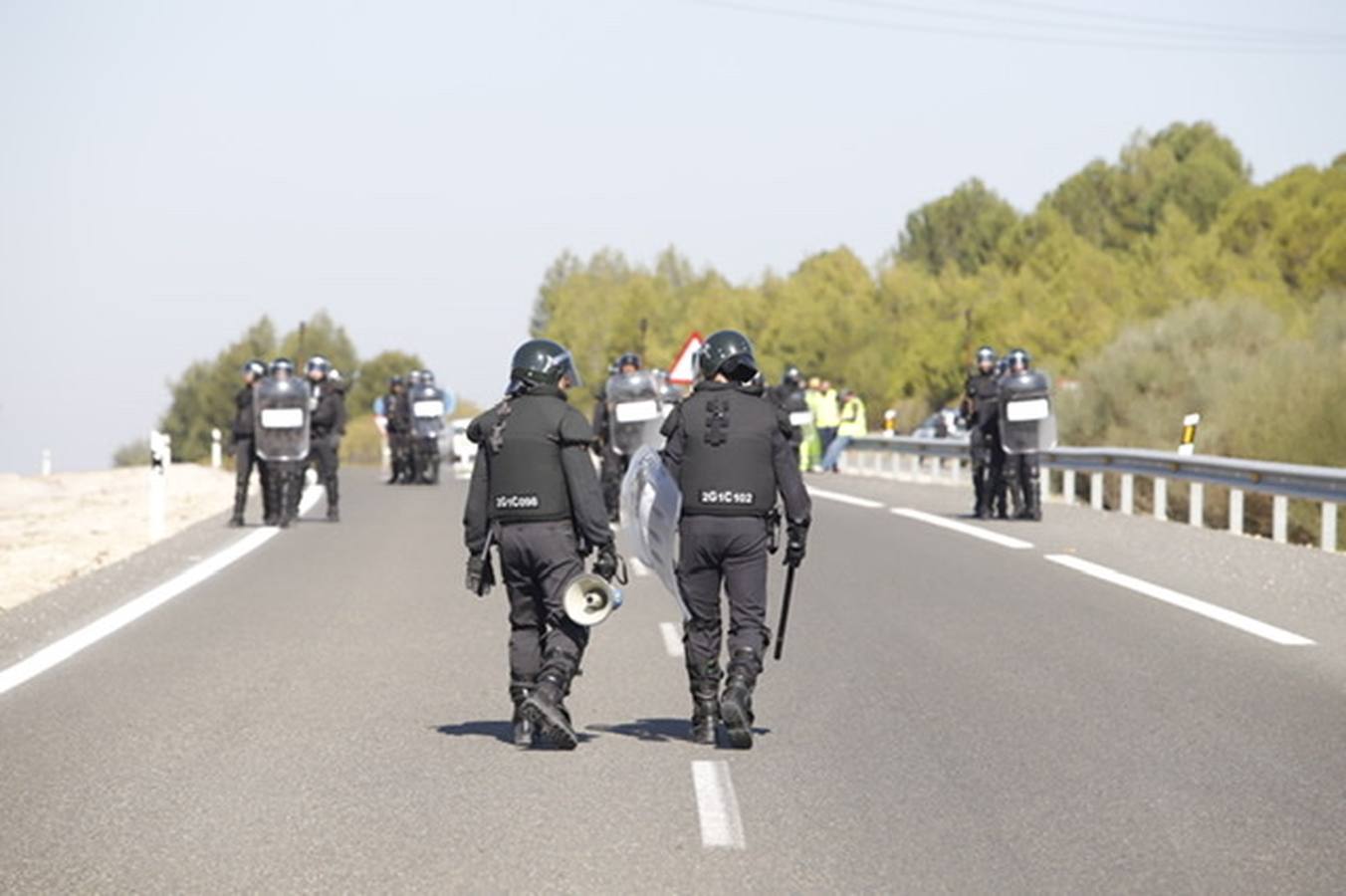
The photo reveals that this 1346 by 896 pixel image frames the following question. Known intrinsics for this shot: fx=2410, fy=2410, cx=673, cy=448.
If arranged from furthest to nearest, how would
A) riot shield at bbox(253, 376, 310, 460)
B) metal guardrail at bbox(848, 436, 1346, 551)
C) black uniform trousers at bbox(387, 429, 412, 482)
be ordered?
1. black uniform trousers at bbox(387, 429, 412, 482)
2. riot shield at bbox(253, 376, 310, 460)
3. metal guardrail at bbox(848, 436, 1346, 551)

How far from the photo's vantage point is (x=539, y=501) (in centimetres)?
1046

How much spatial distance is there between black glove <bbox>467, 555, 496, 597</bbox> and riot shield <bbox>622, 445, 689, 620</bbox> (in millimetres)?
764

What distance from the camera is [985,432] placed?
28.3 metres

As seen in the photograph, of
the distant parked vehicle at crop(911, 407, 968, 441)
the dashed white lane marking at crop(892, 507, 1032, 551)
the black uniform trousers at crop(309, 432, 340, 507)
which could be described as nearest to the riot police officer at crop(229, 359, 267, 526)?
the black uniform trousers at crop(309, 432, 340, 507)

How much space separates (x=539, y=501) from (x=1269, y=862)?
375 cm

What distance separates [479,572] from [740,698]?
4.25 feet

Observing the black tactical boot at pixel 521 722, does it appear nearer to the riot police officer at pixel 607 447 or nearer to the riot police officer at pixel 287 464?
the riot police officer at pixel 607 447

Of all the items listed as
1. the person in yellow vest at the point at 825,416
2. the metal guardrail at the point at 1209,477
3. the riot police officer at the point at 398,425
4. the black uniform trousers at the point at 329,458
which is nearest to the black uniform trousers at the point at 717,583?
the metal guardrail at the point at 1209,477

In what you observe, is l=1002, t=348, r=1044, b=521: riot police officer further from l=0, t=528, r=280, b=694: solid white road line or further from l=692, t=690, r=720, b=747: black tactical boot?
l=692, t=690, r=720, b=747: black tactical boot

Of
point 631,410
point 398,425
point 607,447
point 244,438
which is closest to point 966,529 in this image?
point 631,410

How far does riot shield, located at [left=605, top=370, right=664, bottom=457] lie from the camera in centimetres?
2722

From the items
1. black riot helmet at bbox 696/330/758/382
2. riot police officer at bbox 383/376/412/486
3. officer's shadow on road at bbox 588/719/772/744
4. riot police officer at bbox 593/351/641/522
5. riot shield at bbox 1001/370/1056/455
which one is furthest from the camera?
riot police officer at bbox 383/376/412/486

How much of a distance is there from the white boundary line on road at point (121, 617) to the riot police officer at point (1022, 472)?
8.57 meters

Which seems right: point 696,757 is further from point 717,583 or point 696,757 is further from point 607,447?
point 607,447
